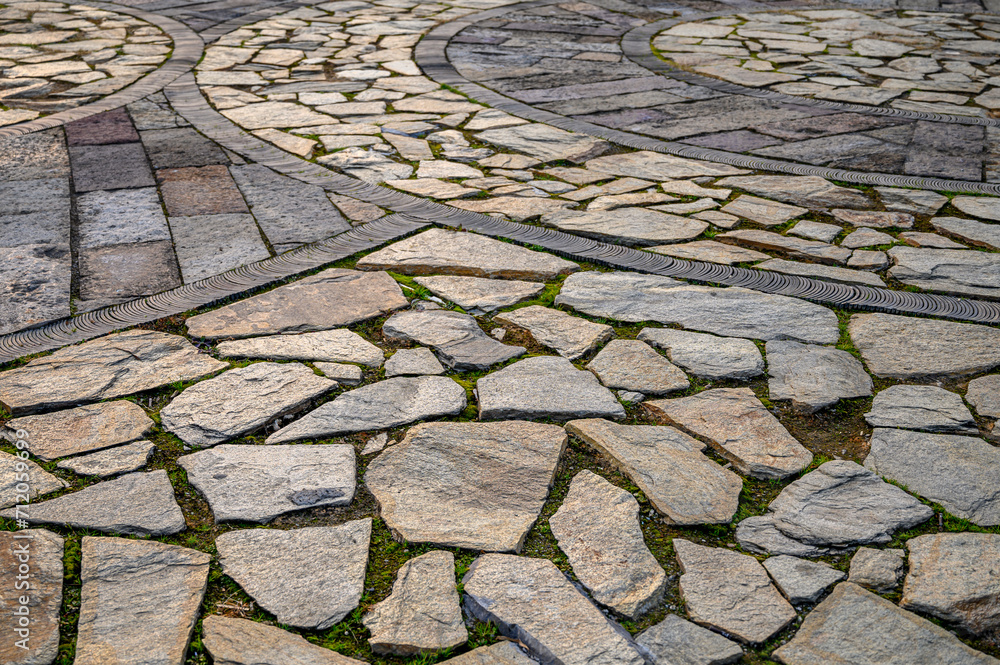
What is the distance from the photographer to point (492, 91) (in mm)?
5992

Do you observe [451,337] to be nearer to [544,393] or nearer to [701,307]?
[544,393]

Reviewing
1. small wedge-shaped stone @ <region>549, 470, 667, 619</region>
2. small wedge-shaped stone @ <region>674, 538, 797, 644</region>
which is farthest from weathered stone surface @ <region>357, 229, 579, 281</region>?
small wedge-shaped stone @ <region>674, 538, 797, 644</region>

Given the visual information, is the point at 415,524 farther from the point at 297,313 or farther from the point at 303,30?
the point at 303,30

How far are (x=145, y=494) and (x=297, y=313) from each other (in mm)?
1071

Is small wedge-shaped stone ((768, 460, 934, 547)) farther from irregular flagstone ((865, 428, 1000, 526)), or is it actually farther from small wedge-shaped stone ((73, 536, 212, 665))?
small wedge-shaped stone ((73, 536, 212, 665))

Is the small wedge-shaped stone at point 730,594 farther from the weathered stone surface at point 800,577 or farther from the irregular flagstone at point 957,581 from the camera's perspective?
the irregular flagstone at point 957,581

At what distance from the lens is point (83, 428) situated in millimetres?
2355

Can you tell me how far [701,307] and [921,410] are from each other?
888mm

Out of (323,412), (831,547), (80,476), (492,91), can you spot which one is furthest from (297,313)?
(492,91)

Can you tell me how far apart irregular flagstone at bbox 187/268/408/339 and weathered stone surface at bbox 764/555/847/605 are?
1.73 metres

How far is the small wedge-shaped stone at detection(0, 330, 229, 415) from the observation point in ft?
8.20

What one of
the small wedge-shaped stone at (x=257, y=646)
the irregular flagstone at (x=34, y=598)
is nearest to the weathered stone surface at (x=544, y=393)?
the small wedge-shaped stone at (x=257, y=646)

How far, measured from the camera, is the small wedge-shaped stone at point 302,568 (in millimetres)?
1782

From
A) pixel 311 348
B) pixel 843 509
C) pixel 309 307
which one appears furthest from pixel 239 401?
pixel 843 509
